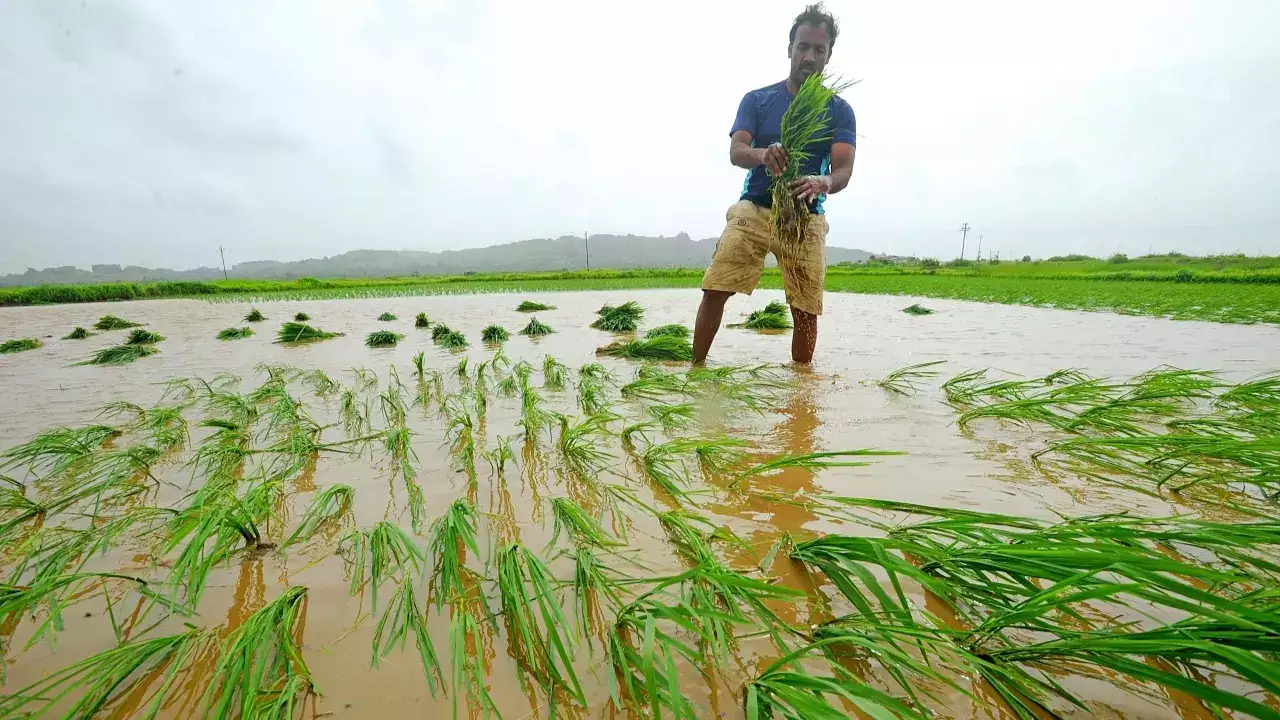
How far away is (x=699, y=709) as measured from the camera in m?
0.76

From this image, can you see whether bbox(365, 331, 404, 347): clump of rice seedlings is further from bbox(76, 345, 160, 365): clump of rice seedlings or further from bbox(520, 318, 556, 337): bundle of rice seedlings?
bbox(76, 345, 160, 365): clump of rice seedlings

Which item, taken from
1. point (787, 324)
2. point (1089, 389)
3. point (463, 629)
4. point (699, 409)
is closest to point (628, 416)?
point (699, 409)

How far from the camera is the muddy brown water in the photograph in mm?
841

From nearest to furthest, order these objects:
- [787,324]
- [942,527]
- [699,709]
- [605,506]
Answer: [699,709] < [942,527] < [605,506] < [787,324]

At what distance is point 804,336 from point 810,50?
1.99m

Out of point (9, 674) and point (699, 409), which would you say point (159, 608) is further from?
point (699, 409)

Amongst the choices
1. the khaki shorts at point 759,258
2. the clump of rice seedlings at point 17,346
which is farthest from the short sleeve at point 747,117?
the clump of rice seedlings at point 17,346

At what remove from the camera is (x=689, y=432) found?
7.07 ft

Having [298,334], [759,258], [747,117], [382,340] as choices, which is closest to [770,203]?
[759,258]

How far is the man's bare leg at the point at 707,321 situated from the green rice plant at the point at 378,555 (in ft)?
8.65

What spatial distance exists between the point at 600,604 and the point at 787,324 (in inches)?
211

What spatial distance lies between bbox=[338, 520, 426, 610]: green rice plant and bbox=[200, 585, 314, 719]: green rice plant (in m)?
0.16

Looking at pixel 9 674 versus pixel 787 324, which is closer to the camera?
pixel 9 674

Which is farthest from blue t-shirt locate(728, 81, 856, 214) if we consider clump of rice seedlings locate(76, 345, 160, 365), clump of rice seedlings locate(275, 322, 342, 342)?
clump of rice seedlings locate(76, 345, 160, 365)
